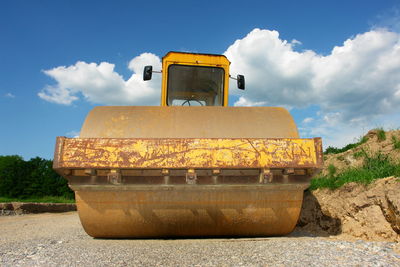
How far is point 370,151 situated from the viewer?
241 inches

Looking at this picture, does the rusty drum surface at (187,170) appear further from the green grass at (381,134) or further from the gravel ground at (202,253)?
the green grass at (381,134)

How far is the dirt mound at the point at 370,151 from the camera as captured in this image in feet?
19.3

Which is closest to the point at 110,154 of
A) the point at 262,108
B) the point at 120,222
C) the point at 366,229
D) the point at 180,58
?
the point at 120,222

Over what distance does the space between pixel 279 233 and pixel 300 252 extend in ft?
2.22

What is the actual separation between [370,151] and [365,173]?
1192 mm

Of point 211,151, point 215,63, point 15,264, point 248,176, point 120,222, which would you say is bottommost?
point 15,264

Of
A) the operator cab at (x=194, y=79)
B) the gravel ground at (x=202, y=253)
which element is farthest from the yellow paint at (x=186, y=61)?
the gravel ground at (x=202, y=253)

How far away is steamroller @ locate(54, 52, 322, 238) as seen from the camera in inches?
111

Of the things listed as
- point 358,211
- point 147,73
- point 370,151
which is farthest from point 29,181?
point 358,211

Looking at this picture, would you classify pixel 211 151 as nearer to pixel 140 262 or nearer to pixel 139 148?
pixel 139 148

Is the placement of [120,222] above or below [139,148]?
below

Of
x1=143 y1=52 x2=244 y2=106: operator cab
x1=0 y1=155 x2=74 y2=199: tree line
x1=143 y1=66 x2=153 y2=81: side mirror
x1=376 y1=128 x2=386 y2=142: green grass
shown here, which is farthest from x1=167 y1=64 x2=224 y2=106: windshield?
x1=0 y1=155 x2=74 y2=199: tree line

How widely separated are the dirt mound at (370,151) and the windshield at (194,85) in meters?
2.93

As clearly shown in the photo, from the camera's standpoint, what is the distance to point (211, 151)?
9.30 feet
